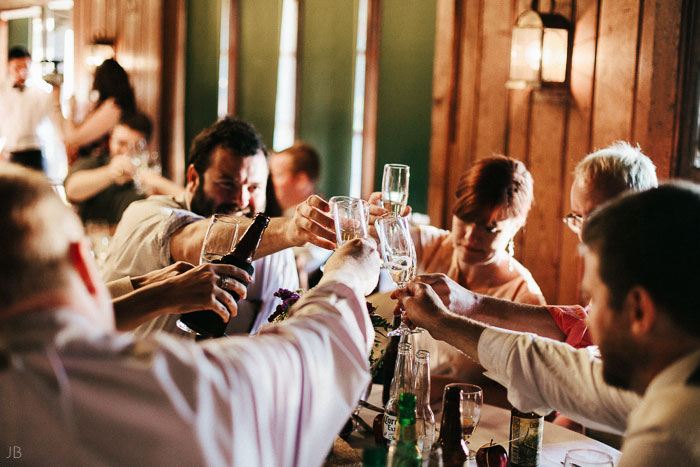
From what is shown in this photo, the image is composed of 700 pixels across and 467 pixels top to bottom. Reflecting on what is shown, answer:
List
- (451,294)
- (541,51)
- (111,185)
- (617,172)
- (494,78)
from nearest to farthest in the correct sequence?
(451,294), (617,172), (541,51), (494,78), (111,185)

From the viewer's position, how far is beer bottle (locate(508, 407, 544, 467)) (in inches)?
64.2

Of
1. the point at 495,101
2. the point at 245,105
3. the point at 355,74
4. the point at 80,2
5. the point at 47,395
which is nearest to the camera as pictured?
the point at 47,395

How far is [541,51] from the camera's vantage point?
3.27 m

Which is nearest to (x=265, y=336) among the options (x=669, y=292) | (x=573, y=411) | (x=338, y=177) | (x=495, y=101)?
(x=669, y=292)

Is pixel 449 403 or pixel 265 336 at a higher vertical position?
pixel 265 336

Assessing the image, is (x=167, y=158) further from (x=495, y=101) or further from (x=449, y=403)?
(x=449, y=403)

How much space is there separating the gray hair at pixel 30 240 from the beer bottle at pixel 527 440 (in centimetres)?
117

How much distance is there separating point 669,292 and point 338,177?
398cm

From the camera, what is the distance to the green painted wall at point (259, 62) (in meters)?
5.28

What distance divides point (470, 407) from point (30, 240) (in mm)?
1175

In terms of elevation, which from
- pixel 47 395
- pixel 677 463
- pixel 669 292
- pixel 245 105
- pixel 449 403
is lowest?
pixel 449 403

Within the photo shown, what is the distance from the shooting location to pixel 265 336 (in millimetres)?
1038

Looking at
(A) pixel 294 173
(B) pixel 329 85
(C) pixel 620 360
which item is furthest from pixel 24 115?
(C) pixel 620 360

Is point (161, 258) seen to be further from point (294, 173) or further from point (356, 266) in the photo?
point (294, 173)
